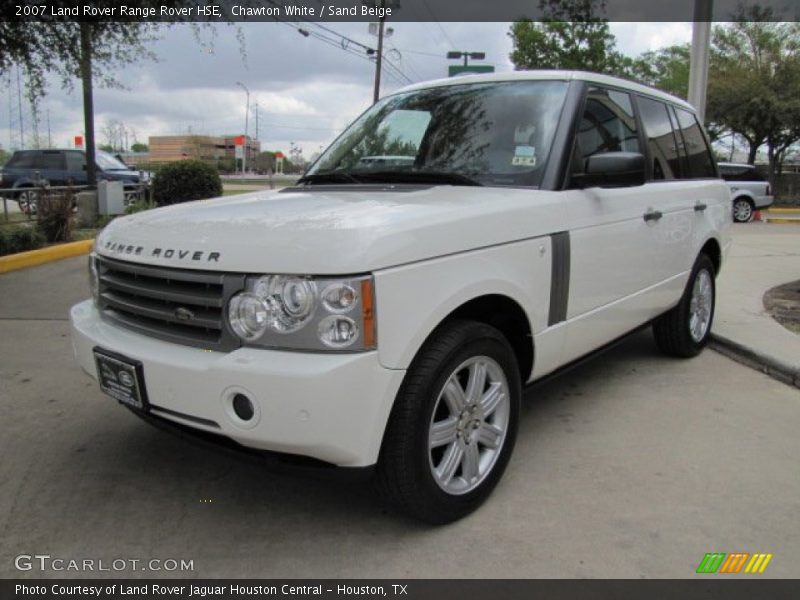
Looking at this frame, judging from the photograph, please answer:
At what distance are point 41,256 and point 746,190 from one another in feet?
58.6

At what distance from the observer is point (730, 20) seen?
89.5ft

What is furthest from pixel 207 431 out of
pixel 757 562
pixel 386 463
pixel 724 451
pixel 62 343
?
pixel 62 343

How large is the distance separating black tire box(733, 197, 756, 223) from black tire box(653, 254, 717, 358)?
16018 mm

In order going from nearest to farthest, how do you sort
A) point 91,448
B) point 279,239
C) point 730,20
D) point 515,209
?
point 279,239
point 515,209
point 91,448
point 730,20

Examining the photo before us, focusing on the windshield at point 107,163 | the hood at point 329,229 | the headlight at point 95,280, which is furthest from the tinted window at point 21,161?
the hood at point 329,229

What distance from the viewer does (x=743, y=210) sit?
64.7 feet

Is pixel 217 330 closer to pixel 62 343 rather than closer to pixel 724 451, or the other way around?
pixel 724 451

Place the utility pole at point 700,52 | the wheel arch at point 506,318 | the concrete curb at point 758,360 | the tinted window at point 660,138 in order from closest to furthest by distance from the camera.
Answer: the wheel arch at point 506,318, the tinted window at point 660,138, the concrete curb at point 758,360, the utility pole at point 700,52

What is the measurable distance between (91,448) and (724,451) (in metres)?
3.35

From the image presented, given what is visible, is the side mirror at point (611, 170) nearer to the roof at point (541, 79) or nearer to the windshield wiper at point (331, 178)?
the roof at point (541, 79)

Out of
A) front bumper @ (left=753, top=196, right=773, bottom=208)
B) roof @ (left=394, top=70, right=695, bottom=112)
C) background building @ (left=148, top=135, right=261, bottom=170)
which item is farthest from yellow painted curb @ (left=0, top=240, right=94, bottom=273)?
background building @ (left=148, top=135, right=261, bottom=170)

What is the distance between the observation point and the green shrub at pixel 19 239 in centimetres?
934

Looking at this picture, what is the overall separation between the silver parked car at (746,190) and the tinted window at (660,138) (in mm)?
16170

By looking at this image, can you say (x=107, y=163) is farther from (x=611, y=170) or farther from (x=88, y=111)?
(x=611, y=170)
